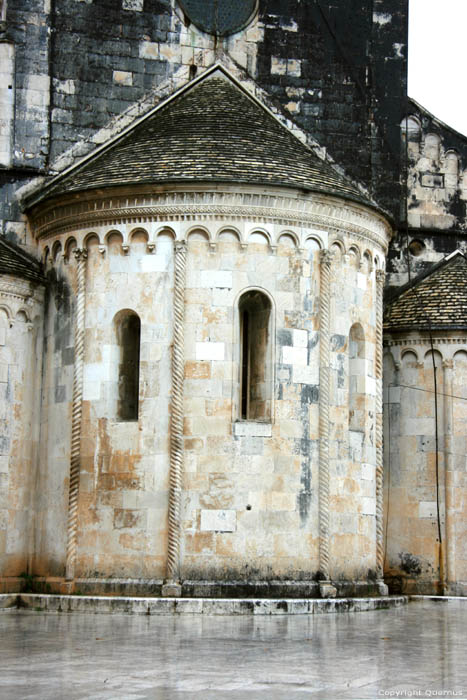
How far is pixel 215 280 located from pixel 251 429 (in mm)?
3090

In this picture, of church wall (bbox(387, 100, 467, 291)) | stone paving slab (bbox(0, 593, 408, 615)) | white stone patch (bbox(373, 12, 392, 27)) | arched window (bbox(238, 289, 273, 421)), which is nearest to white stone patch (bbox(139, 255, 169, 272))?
arched window (bbox(238, 289, 273, 421))

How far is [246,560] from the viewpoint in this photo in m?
22.3

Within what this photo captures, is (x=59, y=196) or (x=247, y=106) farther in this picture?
(x=247, y=106)

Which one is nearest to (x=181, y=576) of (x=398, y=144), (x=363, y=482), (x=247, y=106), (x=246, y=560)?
(x=246, y=560)

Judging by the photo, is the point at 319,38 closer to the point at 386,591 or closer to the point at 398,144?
the point at 398,144

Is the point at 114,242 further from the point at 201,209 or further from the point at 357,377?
the point at 357,377

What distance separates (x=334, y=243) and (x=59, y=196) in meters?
5.91

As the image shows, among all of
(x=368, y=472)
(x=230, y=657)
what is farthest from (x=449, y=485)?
(x=230, y=657)

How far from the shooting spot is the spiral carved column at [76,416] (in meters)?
23.1

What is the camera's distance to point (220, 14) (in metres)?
28.1

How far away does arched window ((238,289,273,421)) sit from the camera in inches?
915

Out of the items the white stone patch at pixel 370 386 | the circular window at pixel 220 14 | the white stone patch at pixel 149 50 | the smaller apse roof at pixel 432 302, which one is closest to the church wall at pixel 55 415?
the white stone patch at pixel 149 50

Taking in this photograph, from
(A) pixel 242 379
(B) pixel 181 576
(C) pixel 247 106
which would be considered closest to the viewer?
(B) pixel 181 576

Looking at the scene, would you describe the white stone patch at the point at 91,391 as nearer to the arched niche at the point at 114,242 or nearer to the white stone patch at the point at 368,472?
the arched niche at the point at 114,242
